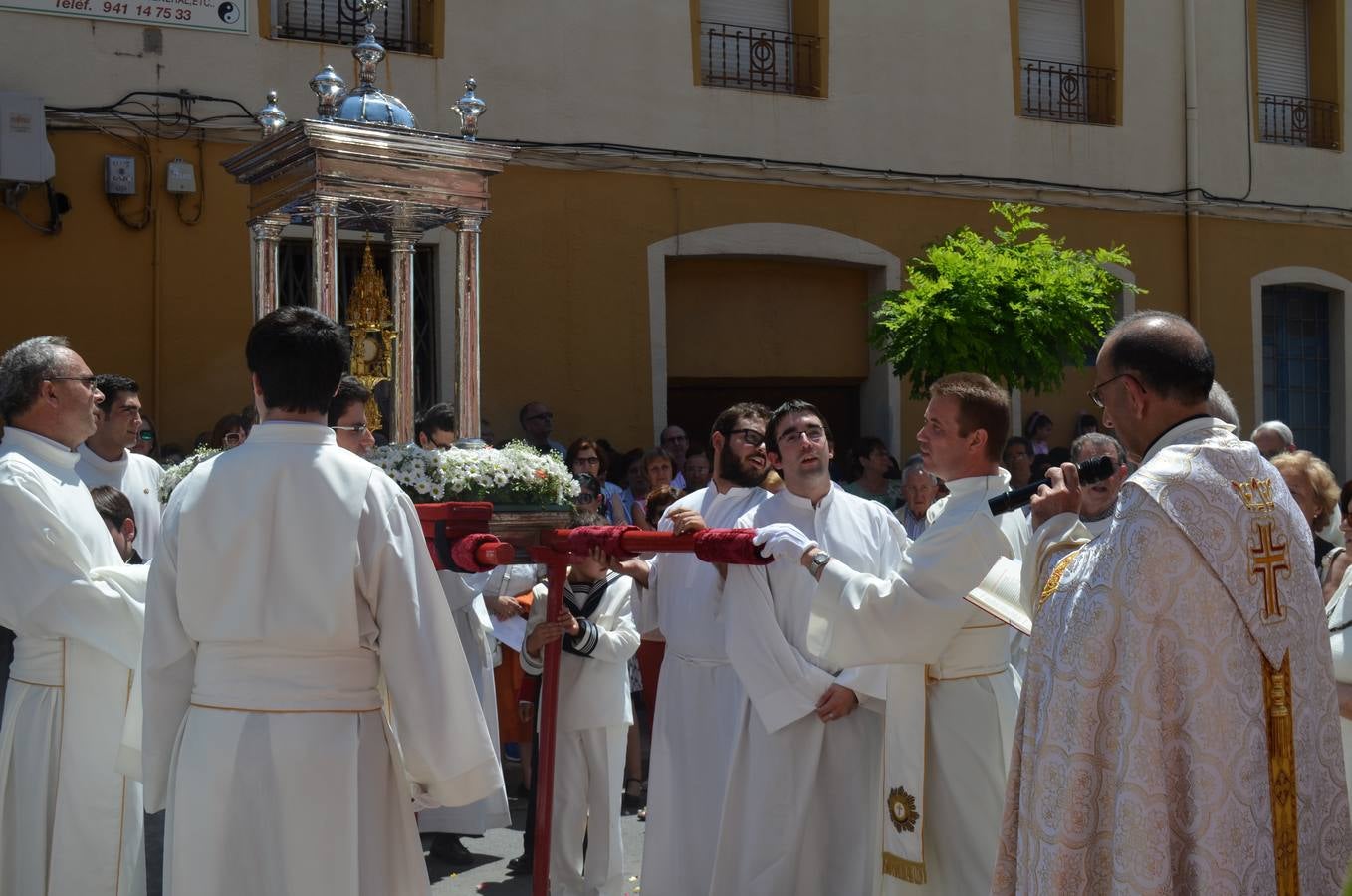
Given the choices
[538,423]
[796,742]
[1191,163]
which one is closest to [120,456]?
[796,742]

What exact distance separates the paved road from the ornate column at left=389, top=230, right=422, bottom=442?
6.20ft

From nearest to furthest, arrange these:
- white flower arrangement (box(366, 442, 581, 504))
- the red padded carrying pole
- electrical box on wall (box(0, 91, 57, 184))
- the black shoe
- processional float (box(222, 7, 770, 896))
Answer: the red padded carrying pole, white flower arrangement (box(366, 442, 581, 504)), processional float (box(222, 7, 770, 896)), the black shoe, electrical box on wall (box(0, 91, 57, 184))

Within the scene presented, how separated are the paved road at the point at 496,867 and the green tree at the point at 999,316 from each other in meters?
4.57

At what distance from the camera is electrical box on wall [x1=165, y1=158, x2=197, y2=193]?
10.9m

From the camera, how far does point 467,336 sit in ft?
22.0

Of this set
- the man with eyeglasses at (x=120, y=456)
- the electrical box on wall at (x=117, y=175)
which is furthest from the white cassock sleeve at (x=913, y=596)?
the electrical box on wall at (x=117, y=175)

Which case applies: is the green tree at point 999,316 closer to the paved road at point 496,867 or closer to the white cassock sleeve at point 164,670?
the paved road at point 496,867

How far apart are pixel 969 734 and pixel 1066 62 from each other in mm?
11562

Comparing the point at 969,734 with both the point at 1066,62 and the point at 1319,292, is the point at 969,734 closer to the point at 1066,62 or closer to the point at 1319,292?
the point at 1066,62

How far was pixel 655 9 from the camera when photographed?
12.8 meters

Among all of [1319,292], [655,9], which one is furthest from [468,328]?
[1319,292]

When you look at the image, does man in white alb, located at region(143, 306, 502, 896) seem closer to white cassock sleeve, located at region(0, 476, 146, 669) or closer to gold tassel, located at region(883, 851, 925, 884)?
white cassock sleeve, located at region(0, 476, 146, 669)

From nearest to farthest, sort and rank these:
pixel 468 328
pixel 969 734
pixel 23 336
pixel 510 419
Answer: pixel 969 734, pixel 468 328, pixel 23 336, pixel 510 419

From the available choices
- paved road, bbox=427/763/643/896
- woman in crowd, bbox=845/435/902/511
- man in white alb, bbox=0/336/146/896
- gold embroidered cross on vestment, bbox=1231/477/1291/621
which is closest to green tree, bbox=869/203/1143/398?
woman in crowd, bbox=845/435/902/511
